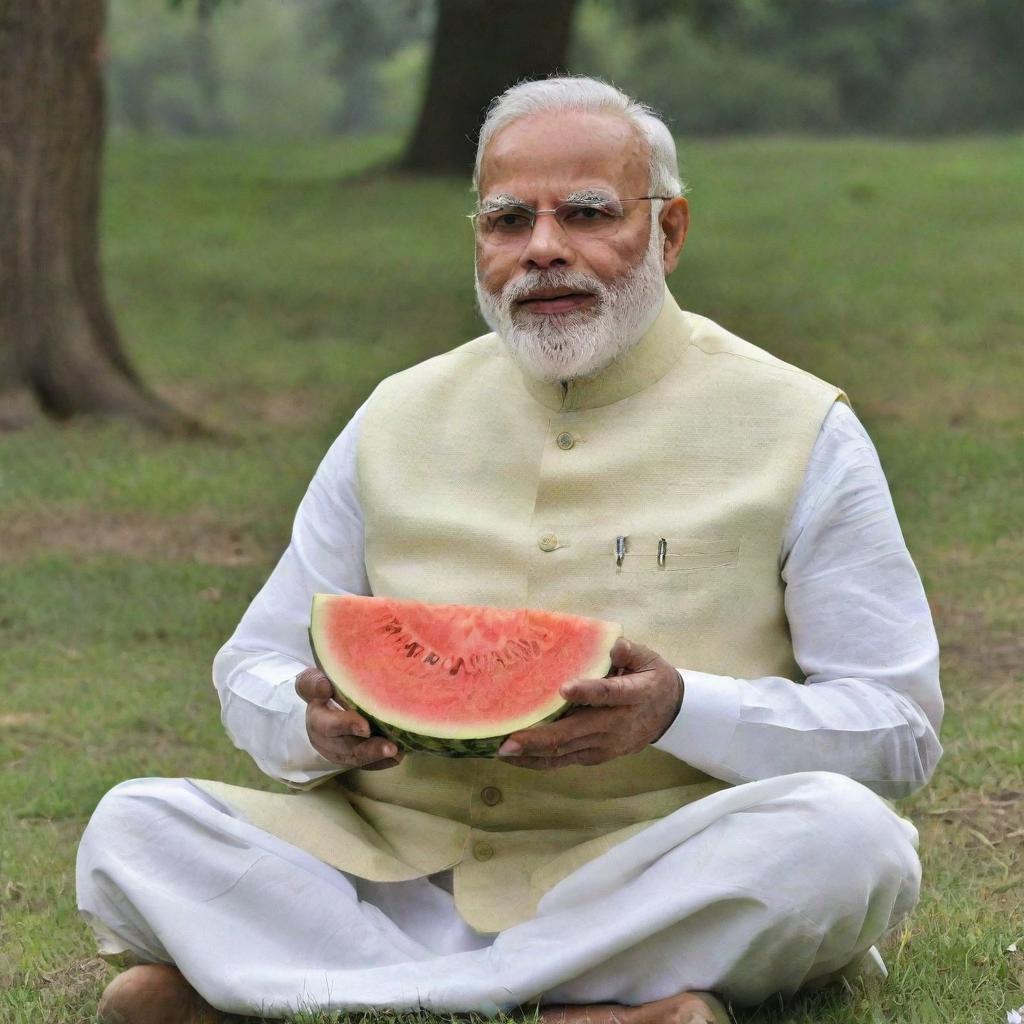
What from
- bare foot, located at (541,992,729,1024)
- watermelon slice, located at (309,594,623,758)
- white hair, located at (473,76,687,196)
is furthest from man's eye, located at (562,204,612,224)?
bare foot, located at (541,992,729,1024)

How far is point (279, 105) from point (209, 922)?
2809 inches

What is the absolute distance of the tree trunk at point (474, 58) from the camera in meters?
17.1

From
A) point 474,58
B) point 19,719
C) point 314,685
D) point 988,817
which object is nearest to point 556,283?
point 314,685

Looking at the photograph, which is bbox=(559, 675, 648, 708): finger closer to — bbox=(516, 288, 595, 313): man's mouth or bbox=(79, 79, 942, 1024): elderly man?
bbox=(79, 79, 942, 1024): elderly man

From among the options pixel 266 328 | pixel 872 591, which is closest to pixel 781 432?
pixel 872 591

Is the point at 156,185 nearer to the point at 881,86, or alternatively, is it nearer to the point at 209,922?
the point at 209,922

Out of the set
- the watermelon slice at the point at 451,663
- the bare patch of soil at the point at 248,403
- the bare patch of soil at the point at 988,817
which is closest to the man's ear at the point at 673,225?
the watermelon slice at the point at 451,663

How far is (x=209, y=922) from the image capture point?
347 cm

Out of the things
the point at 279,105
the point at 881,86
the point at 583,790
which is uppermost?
the point at 583,790

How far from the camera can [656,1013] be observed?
323cm

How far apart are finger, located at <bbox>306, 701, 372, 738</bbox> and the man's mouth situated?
866 millimetres

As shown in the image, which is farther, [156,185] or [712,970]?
[156,185]

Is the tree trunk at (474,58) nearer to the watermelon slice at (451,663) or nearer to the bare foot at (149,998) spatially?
Answer: the watermelon slice at (451,663)

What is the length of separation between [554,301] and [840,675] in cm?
89
